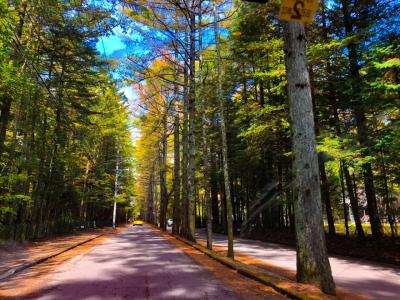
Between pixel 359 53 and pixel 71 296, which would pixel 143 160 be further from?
pixel 71 296

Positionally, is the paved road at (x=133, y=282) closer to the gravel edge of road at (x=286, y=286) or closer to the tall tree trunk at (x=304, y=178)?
the gravel edge of road at (x=286, y=286)

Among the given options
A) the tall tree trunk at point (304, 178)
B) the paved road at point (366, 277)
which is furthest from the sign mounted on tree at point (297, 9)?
the paved road at point (366, 277)

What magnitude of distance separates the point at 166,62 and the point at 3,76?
1534cm

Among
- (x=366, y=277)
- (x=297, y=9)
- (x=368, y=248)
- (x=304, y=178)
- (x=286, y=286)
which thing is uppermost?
(x=297, y=9)

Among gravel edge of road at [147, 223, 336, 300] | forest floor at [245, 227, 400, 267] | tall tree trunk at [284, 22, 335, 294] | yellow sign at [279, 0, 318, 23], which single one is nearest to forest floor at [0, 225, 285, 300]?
gravel edge of road at [147, 223, 336, 300]

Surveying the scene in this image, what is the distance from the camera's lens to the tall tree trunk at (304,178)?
7094 millimetres

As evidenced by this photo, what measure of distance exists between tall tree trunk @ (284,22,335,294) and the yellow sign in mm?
3355

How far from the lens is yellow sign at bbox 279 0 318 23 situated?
4.27 meters

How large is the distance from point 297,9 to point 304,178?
12.4ft

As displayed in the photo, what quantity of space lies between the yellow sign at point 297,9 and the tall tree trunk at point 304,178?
335 cm

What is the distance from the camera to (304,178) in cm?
726

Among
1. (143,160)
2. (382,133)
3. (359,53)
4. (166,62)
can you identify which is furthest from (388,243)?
(143,160)

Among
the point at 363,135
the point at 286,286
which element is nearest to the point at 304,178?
the point at 286,286

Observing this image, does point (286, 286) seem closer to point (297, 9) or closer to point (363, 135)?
point (297, 9)
